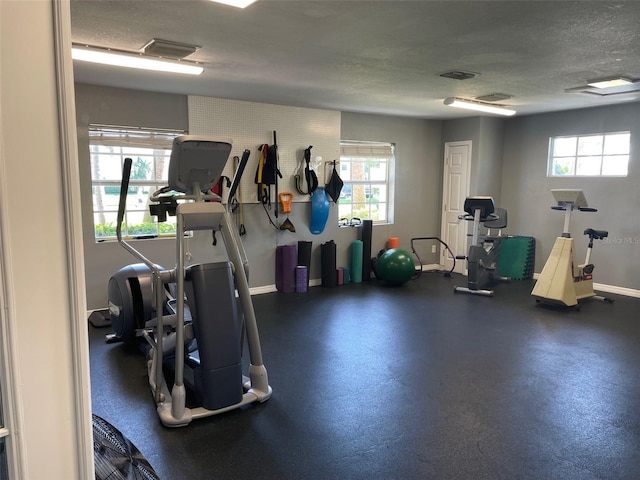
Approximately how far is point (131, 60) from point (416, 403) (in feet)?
11.0

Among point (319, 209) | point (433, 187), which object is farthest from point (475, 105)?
point (319, 209)

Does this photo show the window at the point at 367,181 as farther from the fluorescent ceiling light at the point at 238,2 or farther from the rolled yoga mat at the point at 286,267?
the fluorescent ceiling light at the point at 238,2

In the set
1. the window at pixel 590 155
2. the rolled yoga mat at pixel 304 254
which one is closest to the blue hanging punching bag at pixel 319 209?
the rolled yoga mat at pixel 304 254

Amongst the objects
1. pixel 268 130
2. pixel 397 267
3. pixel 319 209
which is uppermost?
pixel 268 130

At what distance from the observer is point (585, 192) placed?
6.44 meters

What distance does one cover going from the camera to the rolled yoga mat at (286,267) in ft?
20.2

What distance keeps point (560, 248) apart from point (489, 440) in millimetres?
3535

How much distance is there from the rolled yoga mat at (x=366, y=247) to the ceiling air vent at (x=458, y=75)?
287cm

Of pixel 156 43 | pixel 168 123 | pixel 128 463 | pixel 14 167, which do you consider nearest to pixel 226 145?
pixel 156 43

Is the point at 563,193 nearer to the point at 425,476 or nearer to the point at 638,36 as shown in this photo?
the point at 638,36

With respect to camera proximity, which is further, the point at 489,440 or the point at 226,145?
the point at 226,145

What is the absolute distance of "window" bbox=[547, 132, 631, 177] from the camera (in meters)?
6.11

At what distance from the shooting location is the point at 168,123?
17.3ft

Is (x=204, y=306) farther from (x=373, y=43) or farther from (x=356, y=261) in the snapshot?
(x=356, y=261)
